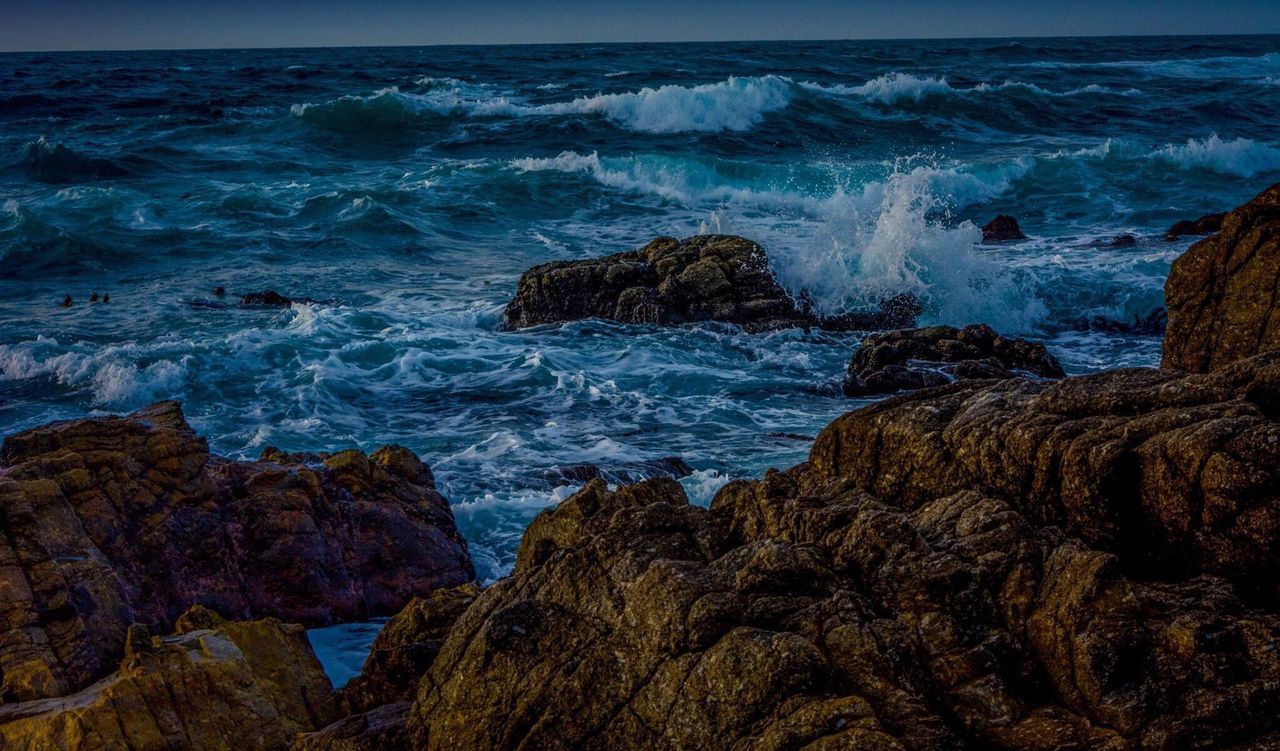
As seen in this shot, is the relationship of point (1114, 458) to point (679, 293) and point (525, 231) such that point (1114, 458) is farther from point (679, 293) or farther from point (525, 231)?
point (525, 231)

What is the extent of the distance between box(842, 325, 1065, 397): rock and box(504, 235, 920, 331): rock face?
7.93ft

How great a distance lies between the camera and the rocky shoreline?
375 cm

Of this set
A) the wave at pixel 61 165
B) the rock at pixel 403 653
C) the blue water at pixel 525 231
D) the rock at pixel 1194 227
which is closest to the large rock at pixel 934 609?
the rock at pixel 403 653

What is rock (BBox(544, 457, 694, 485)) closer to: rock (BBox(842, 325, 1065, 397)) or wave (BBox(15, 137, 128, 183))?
rock (BBox(842, 325, 1065, 397))

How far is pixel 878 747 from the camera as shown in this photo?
11.5ft

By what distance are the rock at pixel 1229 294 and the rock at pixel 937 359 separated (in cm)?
395

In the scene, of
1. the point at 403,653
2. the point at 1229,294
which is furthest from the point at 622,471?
the point at 1229,294

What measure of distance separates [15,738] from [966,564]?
4584 mm

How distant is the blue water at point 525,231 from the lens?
13.2 metres

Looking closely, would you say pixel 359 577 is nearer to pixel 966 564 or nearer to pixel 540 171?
pixel 966 564

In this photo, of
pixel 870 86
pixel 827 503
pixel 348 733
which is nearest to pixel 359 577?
pixel 348 733

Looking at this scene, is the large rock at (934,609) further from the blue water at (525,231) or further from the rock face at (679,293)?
the rock face at (679,293)

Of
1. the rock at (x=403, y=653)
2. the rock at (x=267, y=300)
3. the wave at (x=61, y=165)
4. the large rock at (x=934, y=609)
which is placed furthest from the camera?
the wave at (x=61, y=165)

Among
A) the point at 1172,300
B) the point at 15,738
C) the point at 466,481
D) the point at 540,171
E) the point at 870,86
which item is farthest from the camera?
the point at 870,86
